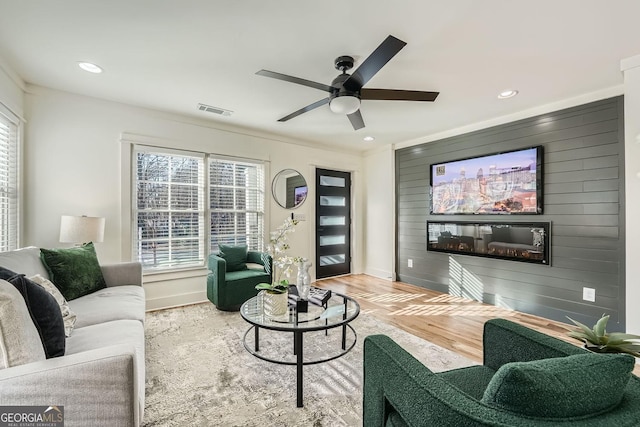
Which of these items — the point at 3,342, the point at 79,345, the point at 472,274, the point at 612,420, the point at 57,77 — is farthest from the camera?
the point at 472,274

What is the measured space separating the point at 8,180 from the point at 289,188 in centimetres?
318

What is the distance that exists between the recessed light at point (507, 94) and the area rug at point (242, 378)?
2.66 metres

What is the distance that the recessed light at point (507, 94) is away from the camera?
2.94 meters

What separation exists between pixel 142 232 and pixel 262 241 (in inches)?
63.1

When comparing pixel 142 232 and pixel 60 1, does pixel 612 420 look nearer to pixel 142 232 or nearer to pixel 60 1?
pixel 60 1

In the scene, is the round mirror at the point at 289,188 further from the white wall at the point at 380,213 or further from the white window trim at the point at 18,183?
the white window trim at the point at 18,183

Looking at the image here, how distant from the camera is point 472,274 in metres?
4.00

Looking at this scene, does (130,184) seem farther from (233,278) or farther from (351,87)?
(351,87)

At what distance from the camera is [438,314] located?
3.38 meters

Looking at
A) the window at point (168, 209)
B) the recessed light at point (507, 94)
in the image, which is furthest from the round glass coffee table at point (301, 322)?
the recessed light at point (507, 94)

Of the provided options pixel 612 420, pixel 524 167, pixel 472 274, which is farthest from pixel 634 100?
pixel 612 420

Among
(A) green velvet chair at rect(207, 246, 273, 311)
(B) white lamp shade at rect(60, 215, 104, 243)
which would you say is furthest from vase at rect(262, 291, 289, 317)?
(B) white lamp shade at rect(60, 215, 104, 243)

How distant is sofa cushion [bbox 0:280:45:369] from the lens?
1054 mm

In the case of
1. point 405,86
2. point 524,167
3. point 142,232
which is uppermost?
point 405,86
